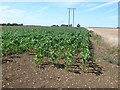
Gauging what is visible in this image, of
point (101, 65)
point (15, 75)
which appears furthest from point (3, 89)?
point (101, 65)

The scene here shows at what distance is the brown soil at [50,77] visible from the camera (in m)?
8.41

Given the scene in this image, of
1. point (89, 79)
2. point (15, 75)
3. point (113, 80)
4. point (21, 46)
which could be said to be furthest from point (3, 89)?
point (21, 46)

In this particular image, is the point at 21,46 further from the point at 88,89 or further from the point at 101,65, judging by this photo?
the point at 88,89

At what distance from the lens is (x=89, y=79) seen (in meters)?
9.23

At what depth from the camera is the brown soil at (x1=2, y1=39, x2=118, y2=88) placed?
8.41m

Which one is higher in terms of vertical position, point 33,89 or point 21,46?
point 21,46

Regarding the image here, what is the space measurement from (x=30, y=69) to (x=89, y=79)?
7.24ft

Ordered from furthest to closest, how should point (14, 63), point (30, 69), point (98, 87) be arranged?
point (14, 63), point (30, 69), point (98, 87)

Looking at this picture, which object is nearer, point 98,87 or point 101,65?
point 98,87

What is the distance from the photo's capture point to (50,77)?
916 centimetres

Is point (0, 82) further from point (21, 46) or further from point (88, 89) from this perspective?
point (21, 46)

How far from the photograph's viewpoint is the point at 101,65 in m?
11.5

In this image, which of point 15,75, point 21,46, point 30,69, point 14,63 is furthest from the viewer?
point 21,46

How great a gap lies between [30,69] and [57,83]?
1779 mm
